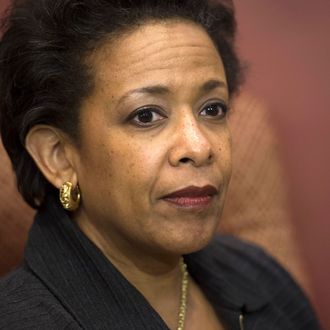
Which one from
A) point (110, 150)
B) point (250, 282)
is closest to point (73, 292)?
point (110, 150)

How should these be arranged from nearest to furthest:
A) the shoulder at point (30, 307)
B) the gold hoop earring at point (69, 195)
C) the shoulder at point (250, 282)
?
the shoulder at point (30, 307) < the gold hoop earring at point (69, 195) < the shoulder at point (250, 282)

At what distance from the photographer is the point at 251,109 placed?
→ 201 cm

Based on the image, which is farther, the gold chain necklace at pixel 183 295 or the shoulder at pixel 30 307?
the gold chain necklace at pixel 183 295

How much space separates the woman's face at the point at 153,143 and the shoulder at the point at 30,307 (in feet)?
0.67

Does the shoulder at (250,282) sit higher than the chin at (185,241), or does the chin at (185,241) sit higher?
the chin at (185,241)

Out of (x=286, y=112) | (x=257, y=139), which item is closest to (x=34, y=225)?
(x=257, y=139)

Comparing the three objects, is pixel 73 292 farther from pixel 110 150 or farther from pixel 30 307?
pixel 110 150

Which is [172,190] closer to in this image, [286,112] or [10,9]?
[10,9]

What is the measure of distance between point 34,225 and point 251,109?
0.92 metres

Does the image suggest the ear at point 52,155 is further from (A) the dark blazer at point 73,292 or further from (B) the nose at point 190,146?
(B) the nose at point 190,146

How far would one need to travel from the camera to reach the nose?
47.3 inches

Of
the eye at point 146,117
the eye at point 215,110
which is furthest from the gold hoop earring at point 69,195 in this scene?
the eye at point 215,110

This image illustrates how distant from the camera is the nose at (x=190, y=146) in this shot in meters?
1.20

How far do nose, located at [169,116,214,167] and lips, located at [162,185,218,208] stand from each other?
0.05 m
